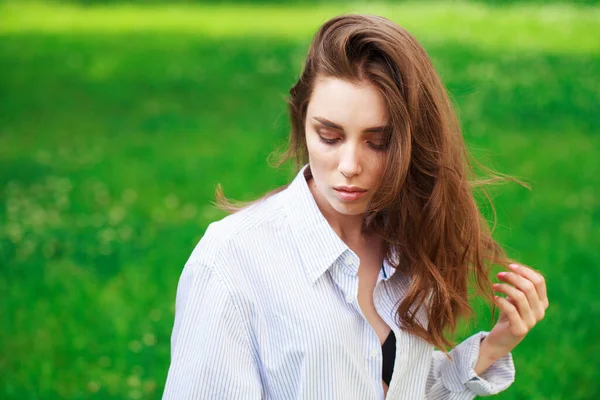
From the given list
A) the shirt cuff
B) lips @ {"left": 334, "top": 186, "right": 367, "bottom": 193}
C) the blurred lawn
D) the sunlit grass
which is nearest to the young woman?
lips @ {"left": 334, "top": 186, "right": 367, "bottom": 193}

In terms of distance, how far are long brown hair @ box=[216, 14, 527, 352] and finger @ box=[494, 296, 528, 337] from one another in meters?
0.05

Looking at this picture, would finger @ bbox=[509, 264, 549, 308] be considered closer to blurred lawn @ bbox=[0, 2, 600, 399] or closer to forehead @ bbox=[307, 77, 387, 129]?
forehead @ bbox=[307, 77, 387, 129]

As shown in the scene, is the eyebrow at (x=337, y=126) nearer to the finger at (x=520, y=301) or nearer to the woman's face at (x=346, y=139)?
the woman's face at (x=346, y=139)

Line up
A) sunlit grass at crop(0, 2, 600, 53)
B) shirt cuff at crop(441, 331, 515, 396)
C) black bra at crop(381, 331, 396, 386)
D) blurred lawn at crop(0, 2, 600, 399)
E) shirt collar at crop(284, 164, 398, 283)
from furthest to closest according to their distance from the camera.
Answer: sunlit grass at crop(0, 2, 600, 53) < blurred lawn at crop(0, 2, 600, 399) < shirt cuff at crop(441, 331, 515, 396) < black bra at crop(381, 331, 396, 386) < shirt collar at crop(284, 164, 398, 283)

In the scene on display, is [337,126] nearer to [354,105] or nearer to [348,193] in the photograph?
[354,105]

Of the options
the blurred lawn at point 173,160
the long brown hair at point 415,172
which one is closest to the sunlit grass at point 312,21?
the blurred lawn at point 173,160

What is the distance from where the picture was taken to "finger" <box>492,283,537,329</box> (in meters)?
2.88

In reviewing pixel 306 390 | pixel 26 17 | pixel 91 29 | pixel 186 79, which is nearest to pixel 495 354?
pixel 306 390

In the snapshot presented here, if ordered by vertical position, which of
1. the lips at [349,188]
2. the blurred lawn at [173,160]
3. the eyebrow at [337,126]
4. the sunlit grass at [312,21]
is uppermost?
the sunlit grass at [312,21]

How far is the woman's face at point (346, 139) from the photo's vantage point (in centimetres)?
253

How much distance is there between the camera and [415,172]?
9.10ft

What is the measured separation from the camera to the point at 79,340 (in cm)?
521

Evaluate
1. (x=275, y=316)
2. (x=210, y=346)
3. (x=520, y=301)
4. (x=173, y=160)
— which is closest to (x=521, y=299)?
(x=520, y=301)

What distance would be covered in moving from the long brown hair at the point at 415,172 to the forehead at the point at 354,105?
19 mm
